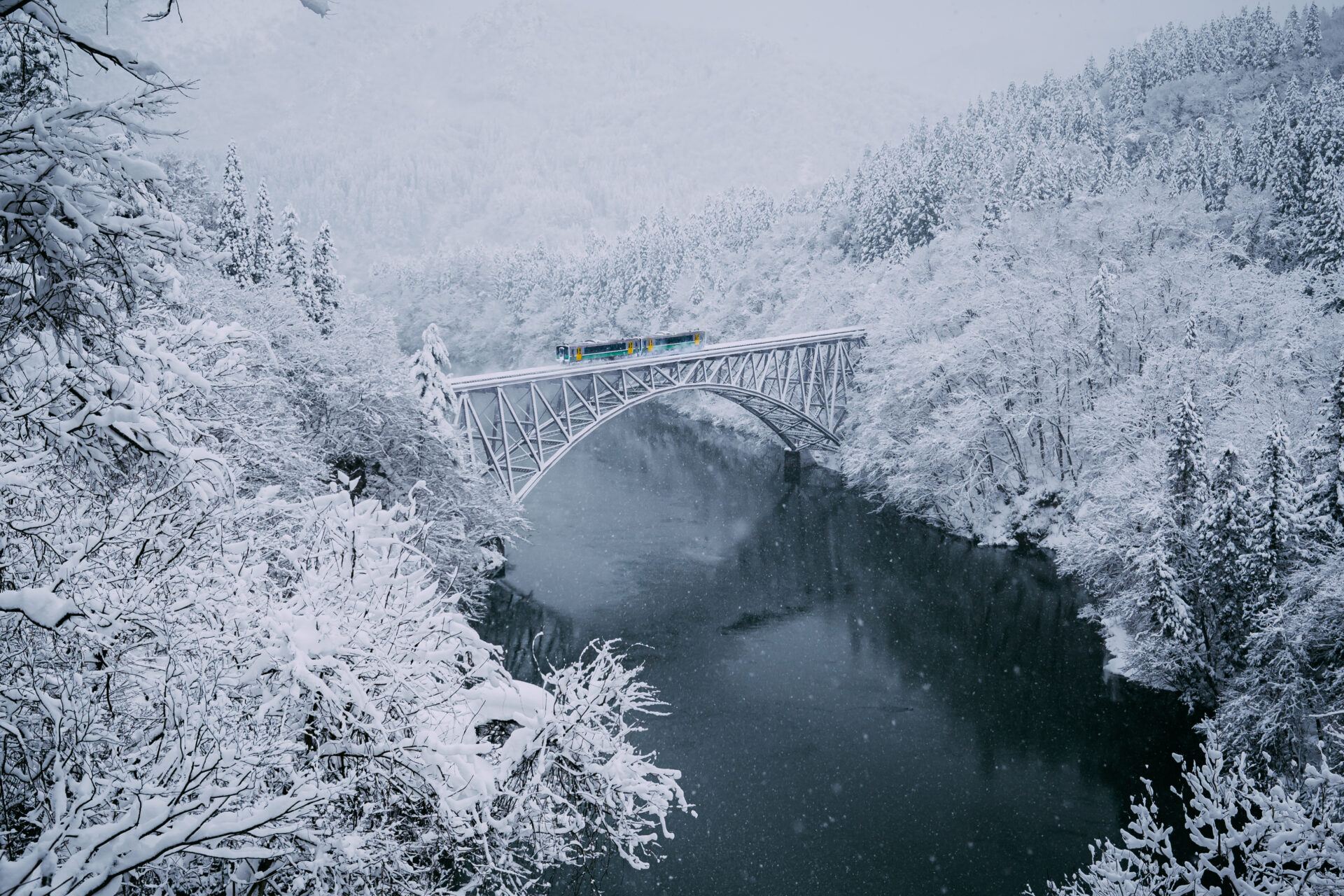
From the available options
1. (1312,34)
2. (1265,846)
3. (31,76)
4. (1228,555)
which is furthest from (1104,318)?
(1312,34)

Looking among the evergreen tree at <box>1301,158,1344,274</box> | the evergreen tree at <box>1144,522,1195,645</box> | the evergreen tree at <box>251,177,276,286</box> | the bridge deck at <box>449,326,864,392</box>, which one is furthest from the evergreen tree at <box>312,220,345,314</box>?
the evergreen tree at <box>1301,158,1344,274</box>

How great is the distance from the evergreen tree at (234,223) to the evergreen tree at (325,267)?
3.52m

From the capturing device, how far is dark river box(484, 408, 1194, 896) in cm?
1536

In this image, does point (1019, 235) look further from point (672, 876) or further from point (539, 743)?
point (539, 743)

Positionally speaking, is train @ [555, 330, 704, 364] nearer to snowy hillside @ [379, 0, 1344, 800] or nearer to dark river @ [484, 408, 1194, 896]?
dark river @ [484, 408, 1194, 896]

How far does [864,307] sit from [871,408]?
10.2m

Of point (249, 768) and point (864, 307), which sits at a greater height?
point (249, 768)

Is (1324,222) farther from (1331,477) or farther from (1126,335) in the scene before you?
(1331,477)

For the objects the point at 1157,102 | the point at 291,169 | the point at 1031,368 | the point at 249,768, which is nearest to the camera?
the point at 249,768

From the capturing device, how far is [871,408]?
117ft

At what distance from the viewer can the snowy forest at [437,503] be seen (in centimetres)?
345

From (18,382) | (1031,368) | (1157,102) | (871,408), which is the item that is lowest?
(871,408)

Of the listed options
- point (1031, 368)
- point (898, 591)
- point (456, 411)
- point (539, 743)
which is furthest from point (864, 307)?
point (539, 743)

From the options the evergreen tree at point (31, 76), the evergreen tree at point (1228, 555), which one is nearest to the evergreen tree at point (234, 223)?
the evergreen tree at point (31, 76)
